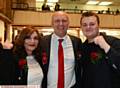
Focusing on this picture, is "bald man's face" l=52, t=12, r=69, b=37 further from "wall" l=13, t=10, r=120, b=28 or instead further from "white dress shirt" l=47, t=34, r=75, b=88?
"wall" l=13, t=10, r=120, b=28

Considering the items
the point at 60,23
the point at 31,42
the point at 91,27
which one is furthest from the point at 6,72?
the point at 91,27

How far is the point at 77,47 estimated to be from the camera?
8.95 feet

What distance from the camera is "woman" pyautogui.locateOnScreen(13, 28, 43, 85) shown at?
7.93 feet

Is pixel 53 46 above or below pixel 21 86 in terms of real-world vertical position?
above

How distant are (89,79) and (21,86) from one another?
0.57 metres

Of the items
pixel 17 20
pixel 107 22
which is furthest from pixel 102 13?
pixel 17 20

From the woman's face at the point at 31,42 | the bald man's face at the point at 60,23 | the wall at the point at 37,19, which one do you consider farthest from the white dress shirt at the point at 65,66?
the wall at the point at 37,19

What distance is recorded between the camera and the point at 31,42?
2.47 metres

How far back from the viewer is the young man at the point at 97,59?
2.34m

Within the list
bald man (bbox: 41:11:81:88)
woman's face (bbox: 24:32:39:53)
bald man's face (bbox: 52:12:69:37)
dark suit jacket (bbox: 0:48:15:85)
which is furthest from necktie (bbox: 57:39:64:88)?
dark suit jacket (bbox: 0:48:15:85)

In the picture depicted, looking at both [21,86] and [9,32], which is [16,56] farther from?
[9,32]

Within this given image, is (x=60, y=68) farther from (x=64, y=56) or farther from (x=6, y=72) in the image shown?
(x=6, y=72)

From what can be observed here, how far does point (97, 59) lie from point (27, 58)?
59 centimetres

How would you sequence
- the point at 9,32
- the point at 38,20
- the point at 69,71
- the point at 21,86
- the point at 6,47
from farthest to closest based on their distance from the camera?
1. the point at 38,20
2. the point at 9,32
3. the point at 69,71
4. the point at 6,47
5. the point at 21,86
